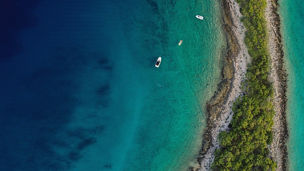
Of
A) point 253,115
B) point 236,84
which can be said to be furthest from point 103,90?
point 253,115

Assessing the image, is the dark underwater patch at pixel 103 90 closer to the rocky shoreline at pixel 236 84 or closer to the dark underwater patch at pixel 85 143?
the dark underwater patch at pixel 85 143

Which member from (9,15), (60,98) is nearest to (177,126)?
(60,98)

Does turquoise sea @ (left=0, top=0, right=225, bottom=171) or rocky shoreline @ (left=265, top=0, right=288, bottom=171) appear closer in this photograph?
turquoise sea @ (left=0, top=0, right=225, bottom=171)

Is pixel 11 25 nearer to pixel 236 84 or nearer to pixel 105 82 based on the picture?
pixel 105 82

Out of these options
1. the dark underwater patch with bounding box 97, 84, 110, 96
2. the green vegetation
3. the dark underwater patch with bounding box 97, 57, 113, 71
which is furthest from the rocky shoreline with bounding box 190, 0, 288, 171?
the dark underwater patch with bounding box 97, 57, 113, 71

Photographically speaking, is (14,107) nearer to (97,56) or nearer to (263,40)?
(97,56)

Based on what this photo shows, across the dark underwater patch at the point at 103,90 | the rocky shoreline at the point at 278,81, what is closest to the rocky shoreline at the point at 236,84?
the rocky shoreline at the point at 278,81

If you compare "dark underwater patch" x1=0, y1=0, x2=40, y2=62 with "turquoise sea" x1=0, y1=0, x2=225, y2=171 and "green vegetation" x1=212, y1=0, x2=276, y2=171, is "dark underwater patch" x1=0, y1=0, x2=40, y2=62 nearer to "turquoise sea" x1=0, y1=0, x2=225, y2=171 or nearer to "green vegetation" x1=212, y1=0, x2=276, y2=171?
"turquoise sea" x1=0, y1=0, x2=225, y2=171

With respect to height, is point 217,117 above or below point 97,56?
below
